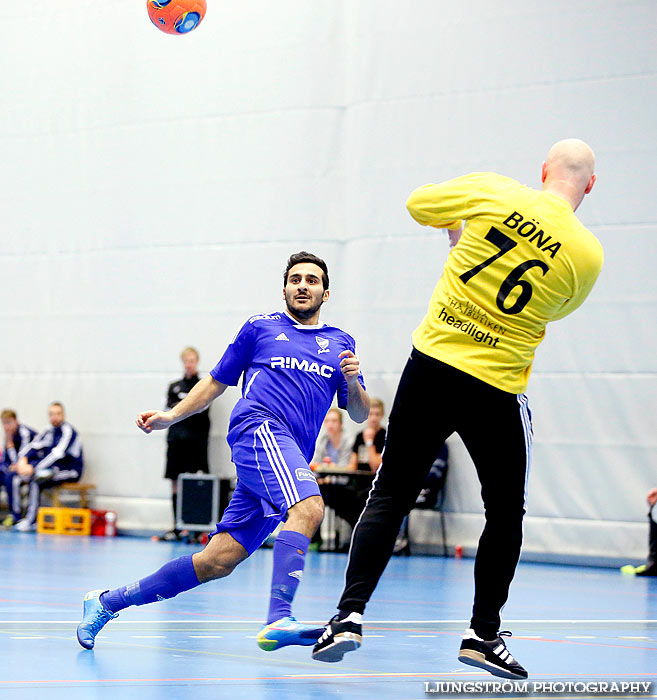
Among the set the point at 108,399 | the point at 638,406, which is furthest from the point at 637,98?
the point at 108,399

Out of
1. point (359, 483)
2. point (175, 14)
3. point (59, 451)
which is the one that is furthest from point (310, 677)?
point (59, 451)

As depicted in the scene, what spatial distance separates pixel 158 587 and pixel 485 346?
1853 millimetres

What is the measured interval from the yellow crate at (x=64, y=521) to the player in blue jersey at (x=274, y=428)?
9949mm

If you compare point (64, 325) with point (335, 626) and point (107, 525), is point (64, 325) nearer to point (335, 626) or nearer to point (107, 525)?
point (107, 525)

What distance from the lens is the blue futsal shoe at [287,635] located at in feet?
14.3

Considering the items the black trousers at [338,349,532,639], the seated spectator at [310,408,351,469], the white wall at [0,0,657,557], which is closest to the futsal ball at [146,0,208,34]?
the white wall at [0,0,657,557]

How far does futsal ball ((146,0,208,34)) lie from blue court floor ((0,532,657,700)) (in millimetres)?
4478

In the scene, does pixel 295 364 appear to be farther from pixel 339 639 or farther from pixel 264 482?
pixel 339 639

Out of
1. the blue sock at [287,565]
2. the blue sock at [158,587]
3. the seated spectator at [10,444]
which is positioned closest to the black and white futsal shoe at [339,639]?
the blue sock at [287,565]

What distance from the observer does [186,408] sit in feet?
16.7

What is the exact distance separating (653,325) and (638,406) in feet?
2.65

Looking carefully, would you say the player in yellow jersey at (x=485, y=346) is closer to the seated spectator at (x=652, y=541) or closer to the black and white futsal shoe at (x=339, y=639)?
the black and white futsal shoe at (x=339, y=639)

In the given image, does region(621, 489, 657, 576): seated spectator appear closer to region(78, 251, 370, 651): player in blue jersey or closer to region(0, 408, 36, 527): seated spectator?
region(78, 251, 370, 651): player in blue jersey

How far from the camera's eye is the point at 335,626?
3945 millimetres
